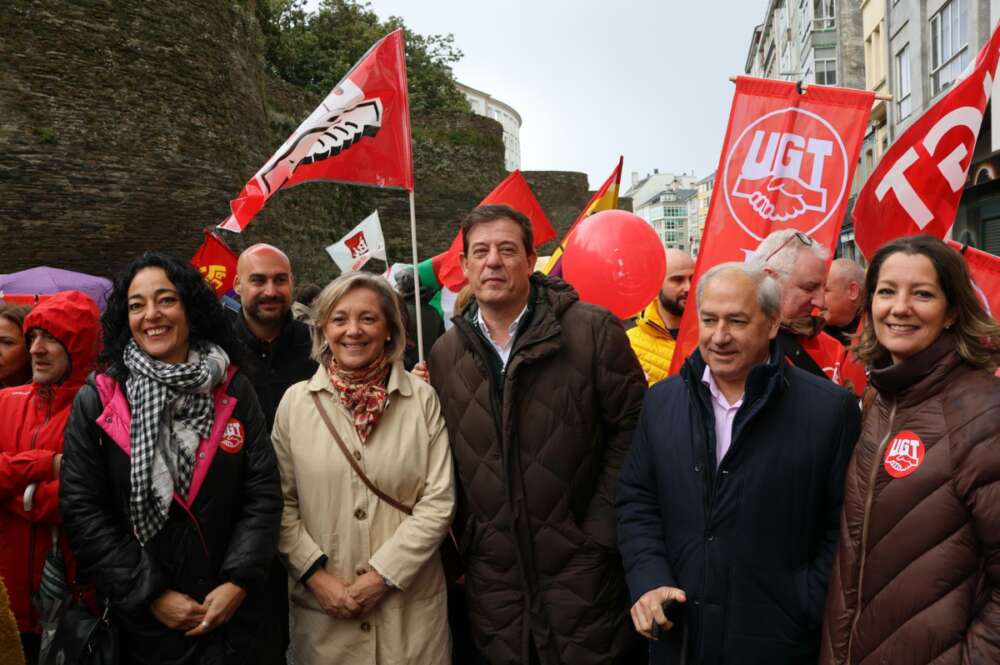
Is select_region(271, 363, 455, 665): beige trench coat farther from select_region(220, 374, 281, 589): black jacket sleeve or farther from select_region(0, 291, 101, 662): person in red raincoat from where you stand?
select_region(0, 291, 101, 662): person in red raincoat

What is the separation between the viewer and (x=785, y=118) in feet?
12.0

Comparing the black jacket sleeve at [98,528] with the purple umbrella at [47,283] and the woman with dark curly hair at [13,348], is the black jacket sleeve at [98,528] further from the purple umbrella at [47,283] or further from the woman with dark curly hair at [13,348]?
the purple umbrella at [47,283]

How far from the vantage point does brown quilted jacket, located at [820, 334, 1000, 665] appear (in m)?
1.84

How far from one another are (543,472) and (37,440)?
187cm

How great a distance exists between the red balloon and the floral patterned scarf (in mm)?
1917

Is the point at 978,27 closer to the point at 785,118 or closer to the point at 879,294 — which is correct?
the point at 785,118

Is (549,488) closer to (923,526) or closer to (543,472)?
(543,472)

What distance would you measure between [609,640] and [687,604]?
417 millimetres

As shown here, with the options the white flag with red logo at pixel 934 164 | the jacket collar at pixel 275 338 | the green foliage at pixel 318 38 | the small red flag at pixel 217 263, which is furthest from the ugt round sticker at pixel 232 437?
the green foliage at pixel 318 38

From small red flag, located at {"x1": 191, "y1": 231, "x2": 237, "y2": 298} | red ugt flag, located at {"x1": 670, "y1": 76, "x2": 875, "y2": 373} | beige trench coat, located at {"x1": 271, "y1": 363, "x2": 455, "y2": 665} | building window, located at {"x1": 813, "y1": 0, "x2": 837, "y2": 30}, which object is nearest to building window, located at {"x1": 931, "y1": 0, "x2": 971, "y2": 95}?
red ugt flag, located at {"x1": 670, "y1": 76, "x2": 875, "y2": 373}

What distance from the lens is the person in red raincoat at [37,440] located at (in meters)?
2.69

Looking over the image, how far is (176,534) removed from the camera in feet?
7.81

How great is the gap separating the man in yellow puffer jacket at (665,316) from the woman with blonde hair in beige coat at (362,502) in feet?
5.64

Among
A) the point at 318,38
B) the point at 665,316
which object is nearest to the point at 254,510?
the point at 665,316
